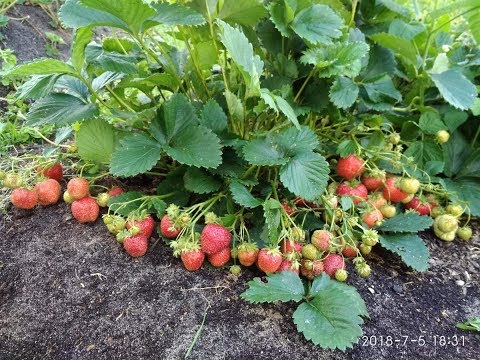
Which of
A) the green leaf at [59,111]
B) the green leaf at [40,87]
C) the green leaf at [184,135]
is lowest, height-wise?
the green leaf at [59,111]

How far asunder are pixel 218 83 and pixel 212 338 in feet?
2.51

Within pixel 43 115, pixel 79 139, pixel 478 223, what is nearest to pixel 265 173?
pixel 79 139

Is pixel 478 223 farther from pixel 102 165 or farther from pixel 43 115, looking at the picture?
pixel 43 115

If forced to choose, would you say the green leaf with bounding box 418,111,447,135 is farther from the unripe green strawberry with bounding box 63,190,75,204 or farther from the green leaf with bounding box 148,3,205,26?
the unripe green strawberry with bounding box 63,190,75,204

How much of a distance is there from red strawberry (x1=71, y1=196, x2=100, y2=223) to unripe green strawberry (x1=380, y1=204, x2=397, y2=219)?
0.85 m

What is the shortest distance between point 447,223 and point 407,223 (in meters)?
0.17

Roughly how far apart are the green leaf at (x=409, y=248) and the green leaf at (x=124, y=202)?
702 mm

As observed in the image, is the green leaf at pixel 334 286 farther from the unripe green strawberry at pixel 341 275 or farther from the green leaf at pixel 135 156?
the green leaf at pixel 135 156

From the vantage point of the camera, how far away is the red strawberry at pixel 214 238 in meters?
1.21

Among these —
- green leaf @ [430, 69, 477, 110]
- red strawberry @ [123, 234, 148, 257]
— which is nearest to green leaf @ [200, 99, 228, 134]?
red strawberry @ [123, 234, 148, 257]

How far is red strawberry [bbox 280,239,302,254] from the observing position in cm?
121

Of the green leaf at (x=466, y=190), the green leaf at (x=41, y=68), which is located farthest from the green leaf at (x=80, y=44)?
the green leaf at (x=466, y=190)

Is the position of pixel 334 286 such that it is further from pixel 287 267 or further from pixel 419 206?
pixel 419 206

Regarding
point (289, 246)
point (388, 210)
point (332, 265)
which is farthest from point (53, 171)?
point (388, 210)
